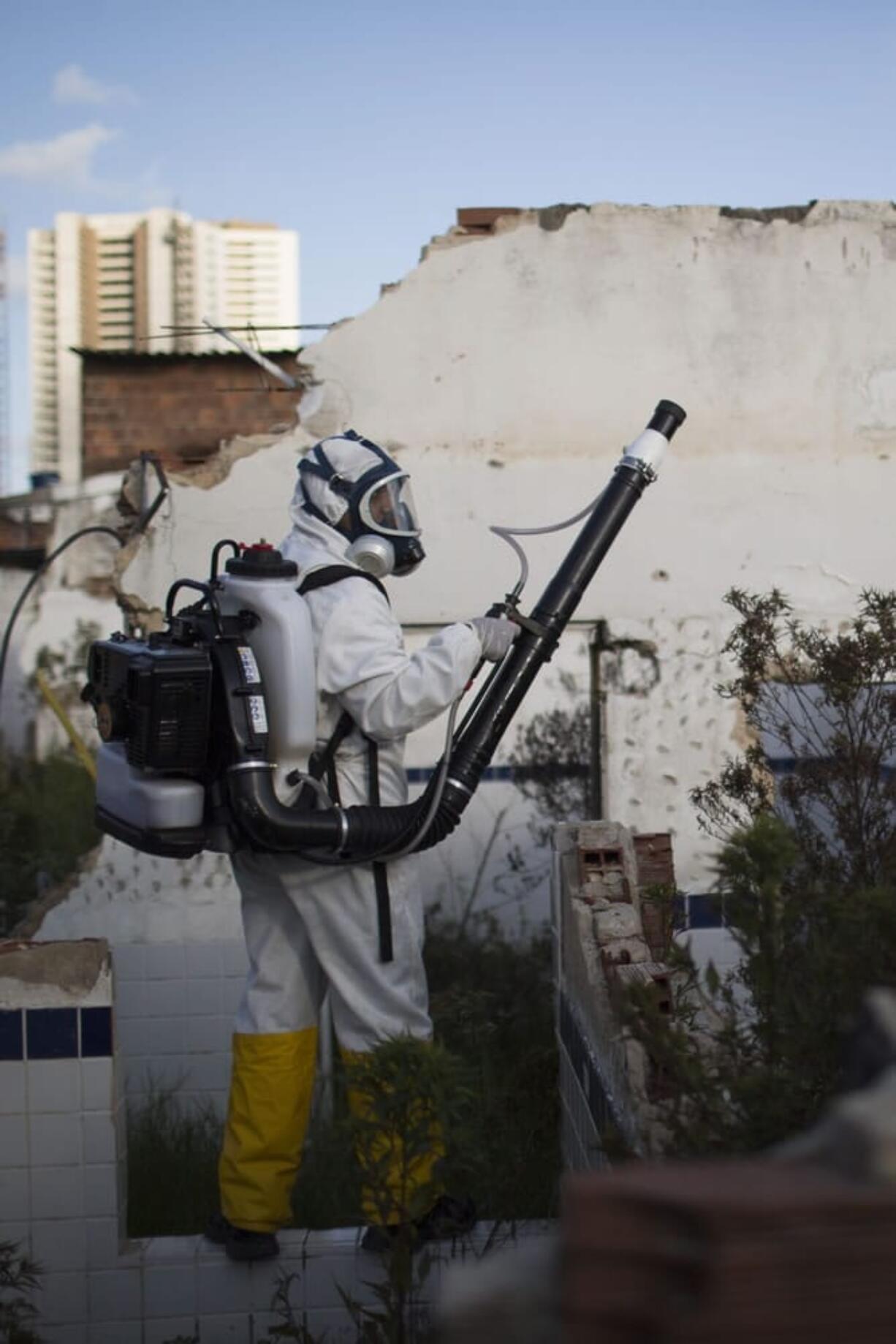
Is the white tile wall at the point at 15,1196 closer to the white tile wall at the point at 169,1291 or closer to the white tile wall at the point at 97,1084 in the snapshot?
the white tile wall at the point at 97,1084

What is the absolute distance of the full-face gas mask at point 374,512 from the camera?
15.0 feet

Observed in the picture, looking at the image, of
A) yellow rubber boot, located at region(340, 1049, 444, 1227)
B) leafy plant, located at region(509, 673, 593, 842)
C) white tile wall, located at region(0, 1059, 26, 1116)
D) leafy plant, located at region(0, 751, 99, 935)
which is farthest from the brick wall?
yellow rubber boot, located at region(340, 1049, 444, 1227)

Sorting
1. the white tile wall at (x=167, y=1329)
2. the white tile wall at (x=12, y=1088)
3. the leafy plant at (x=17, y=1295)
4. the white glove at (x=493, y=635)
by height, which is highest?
the white glove at (x=493, y=635)

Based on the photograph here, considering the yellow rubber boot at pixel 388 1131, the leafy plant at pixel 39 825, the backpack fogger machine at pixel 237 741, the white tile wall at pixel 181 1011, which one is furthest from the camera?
the leafy plant at pixel 39 825

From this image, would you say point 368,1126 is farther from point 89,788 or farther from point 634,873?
point 89,788

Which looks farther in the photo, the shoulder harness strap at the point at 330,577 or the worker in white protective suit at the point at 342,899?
the shoulder harness strap at the point at 330,577

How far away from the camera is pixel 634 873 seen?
4.82 m

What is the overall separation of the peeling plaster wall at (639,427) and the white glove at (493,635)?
2.23 meters

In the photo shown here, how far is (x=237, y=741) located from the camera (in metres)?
4.13

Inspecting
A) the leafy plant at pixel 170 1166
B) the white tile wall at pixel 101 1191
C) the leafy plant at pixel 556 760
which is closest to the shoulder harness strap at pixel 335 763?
the white tile wall at pixel 101 1191

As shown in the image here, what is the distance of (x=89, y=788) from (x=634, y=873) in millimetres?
9221

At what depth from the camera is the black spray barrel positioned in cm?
417

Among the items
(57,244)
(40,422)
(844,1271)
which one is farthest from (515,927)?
(57,244)

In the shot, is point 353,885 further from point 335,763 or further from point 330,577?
point 330,577
